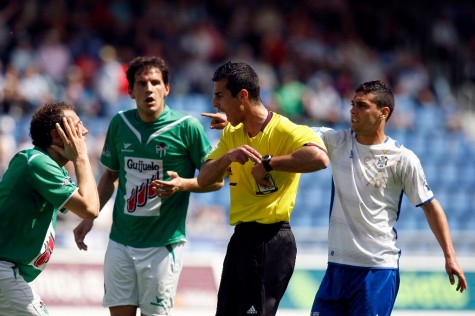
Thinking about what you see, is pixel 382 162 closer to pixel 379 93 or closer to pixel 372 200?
pixel 372 200

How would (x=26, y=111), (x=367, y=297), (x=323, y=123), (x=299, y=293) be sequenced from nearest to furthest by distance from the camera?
(x=367, y=297)
(x=299, y=293)
(x=26, y=111)
(x=323, y=123)

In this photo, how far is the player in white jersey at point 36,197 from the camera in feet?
22.1

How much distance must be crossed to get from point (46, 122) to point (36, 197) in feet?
1.77

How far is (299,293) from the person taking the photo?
1299 cm

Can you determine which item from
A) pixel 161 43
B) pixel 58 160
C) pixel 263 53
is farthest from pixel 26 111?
pixel 58 160

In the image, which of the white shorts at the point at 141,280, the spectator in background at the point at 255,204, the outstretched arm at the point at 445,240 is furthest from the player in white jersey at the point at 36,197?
the outstretched arm at the point at 445,240

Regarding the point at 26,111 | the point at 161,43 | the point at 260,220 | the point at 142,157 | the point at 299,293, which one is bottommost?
the point at 299,293

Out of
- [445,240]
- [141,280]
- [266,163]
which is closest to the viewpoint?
[266,163]

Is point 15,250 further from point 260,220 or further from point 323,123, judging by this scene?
point 323,123

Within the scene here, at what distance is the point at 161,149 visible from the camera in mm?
8234

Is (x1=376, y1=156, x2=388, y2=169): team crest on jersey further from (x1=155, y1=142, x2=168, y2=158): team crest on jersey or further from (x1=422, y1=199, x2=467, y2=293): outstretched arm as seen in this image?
(x1=155, y1=142, x2=168, y2=158): team crest on jersey

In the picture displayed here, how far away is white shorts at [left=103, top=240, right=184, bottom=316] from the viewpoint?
809cm

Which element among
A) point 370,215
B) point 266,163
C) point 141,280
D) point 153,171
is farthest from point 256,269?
point 153,171

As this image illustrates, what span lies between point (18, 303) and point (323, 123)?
38.3ft
